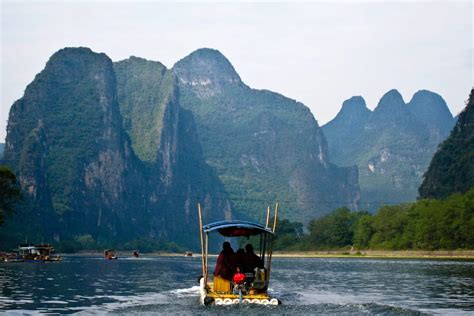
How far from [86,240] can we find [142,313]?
152271 mm

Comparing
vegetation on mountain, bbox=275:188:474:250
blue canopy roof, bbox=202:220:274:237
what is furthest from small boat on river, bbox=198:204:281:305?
vegetation on mountain, bbox=275:188:474:250

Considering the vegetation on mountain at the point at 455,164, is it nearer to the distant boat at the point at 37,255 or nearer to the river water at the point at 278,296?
the distant boat at the point at 37,255

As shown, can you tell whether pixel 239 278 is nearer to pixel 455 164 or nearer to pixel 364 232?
pixel 364 232

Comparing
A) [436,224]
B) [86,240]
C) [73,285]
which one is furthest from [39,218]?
[73,285]

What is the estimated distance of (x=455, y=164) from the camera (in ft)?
512

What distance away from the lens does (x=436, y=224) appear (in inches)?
4390

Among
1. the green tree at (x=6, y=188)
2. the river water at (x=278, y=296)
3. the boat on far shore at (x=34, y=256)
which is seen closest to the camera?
the river water at (x=278, y=296)

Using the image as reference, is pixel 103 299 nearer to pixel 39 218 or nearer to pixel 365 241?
pixel 365 241

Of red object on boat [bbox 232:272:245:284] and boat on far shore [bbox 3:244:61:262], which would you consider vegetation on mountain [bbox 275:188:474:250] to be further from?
red object on boat [bbox 232:272:245:284]

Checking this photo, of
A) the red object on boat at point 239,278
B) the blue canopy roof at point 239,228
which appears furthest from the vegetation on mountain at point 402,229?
the red object on boat at point 239,278

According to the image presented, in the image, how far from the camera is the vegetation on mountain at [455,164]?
491 feet

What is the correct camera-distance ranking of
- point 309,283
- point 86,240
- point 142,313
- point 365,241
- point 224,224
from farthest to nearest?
point 86,240 → point 365,241 → point 309,283 → point 224,224 → point 142,313

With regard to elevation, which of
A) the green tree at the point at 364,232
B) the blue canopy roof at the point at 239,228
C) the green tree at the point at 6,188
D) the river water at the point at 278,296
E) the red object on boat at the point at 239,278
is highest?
the green tree at the point at 6,188

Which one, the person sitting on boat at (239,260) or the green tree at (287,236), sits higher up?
the green tree at (287,236)
